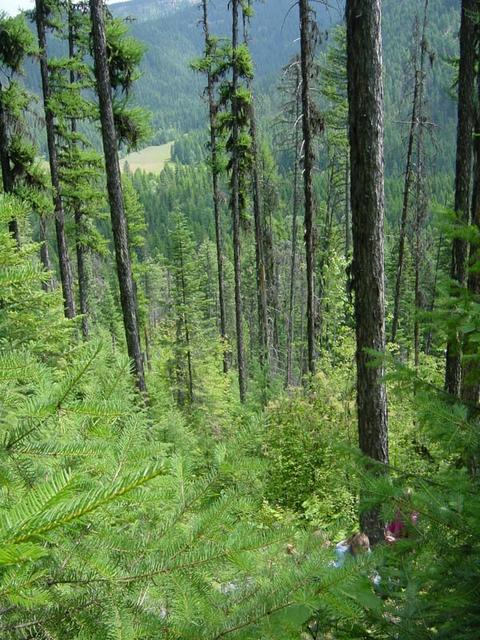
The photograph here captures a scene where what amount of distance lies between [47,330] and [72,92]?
8.68m

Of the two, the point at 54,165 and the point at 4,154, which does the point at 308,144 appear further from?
the point at 4,154

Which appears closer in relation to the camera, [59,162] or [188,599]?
[188,599]

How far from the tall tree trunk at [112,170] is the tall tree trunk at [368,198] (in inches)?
169

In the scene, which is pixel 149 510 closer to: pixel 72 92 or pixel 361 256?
pixel 361 256

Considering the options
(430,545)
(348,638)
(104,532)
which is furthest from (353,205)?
(104,532)

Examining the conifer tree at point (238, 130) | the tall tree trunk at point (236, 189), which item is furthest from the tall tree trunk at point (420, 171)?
the tall tree trunk at point (236, 189)

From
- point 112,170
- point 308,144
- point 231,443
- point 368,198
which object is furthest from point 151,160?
point 231,443

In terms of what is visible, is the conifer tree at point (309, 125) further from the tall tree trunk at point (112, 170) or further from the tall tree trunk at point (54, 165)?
the tall tree trunk at point (54, 165)

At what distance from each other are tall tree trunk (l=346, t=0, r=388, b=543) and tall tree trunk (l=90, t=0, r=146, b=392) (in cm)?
429

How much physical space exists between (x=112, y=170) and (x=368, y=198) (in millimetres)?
5455

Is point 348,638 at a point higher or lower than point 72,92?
lower

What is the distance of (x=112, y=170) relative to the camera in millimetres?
8625

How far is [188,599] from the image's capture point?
123 centimetres

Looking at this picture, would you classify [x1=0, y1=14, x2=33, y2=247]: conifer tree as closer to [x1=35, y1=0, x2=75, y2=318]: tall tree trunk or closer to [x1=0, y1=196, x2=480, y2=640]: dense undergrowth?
[x1=35, y1=0, x2=75, y2=318]: tall tree trunk
